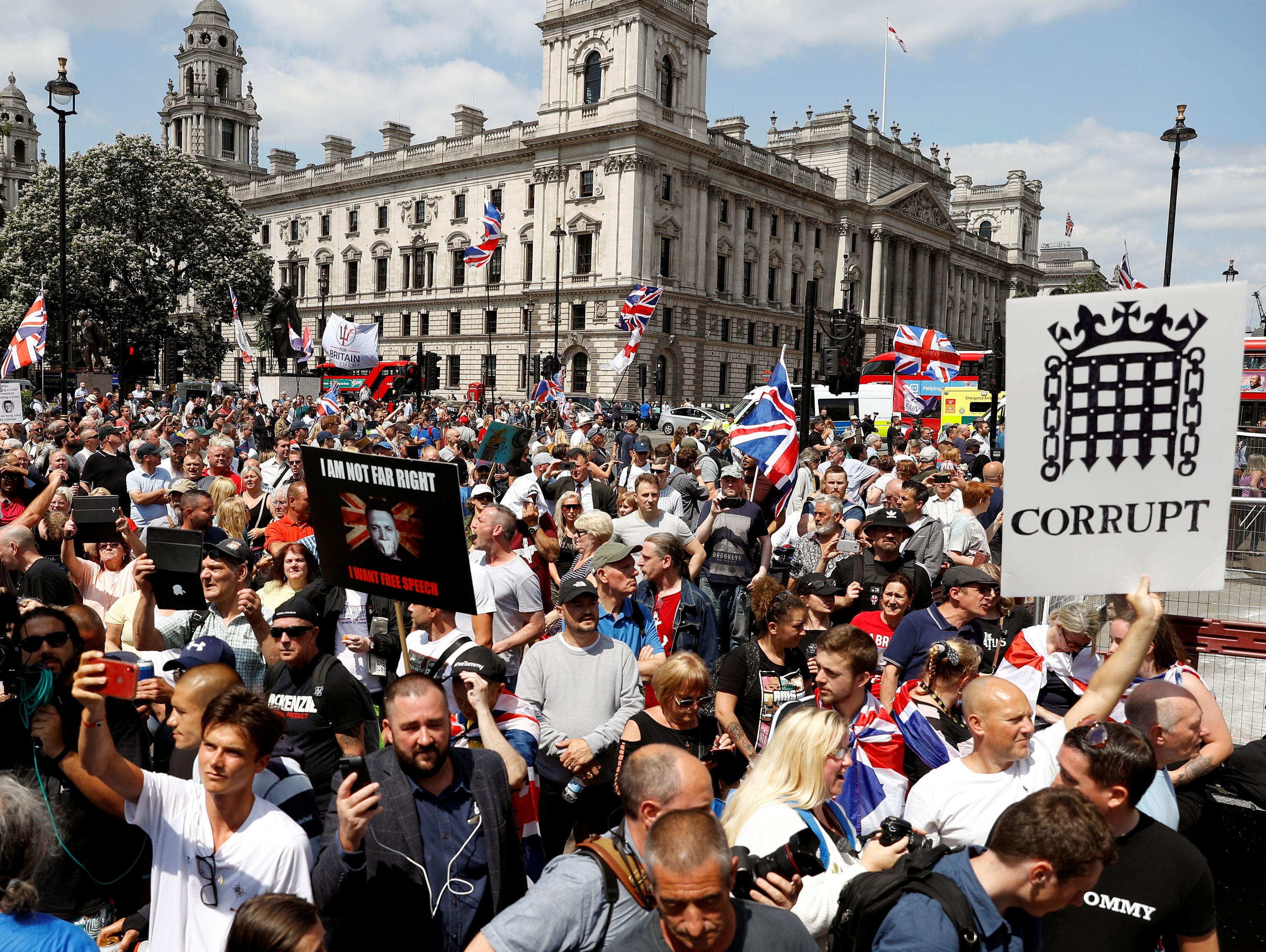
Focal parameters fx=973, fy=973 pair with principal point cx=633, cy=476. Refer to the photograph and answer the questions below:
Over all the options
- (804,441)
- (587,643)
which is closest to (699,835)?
(587,643)

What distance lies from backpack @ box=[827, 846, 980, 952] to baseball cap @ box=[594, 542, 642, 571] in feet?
9.74

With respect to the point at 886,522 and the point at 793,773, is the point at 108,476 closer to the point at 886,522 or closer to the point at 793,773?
the point at 886,522

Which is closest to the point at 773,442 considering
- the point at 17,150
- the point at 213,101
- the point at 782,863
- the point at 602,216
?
the point at 782,863

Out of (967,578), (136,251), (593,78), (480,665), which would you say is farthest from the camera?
(593,78)

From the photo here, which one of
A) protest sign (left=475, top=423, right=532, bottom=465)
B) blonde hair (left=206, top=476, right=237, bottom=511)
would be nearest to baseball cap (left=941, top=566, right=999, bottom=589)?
blonde hair (left=206, top=476, right=237, bottom=511)

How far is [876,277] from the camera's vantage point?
76312 mm

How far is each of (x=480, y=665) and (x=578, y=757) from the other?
681 millimetres

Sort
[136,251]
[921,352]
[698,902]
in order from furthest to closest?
[136,251], [921,352], [698,902]

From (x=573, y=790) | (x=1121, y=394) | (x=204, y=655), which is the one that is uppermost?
(x=1121, y=394)

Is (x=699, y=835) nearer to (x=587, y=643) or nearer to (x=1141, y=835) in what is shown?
(x=1141, y=835)

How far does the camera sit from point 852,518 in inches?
328

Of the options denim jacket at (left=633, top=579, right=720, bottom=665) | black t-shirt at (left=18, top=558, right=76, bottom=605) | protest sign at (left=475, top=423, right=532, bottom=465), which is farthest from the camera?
protest sign at (left=475, top=423, right=532, bottom=465)

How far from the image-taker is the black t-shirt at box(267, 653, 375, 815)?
161 inches

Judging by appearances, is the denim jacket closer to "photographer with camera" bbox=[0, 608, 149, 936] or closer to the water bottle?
the water bottle
